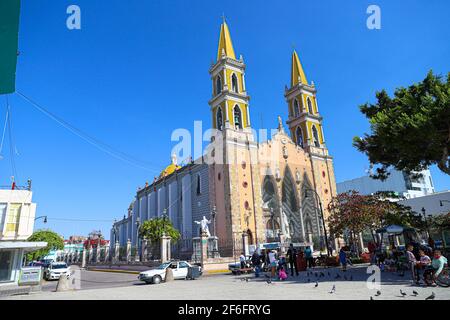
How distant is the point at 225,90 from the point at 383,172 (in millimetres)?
23208

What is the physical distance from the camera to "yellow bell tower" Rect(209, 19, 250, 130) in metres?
38.2

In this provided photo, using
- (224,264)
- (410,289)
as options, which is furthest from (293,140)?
(410,289)

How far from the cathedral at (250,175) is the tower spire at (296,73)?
155mm

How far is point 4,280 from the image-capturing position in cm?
1889

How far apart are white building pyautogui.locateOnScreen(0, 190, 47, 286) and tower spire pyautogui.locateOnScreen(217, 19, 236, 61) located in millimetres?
28757

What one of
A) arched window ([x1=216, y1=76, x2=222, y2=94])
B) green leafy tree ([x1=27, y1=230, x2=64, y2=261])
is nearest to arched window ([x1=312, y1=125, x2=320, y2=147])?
arched window ([x1=216, y1=76, x2=222, y2=94])

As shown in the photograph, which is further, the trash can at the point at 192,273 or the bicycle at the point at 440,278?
the trash can at the point at 192,273

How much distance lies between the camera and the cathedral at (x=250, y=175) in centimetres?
3500

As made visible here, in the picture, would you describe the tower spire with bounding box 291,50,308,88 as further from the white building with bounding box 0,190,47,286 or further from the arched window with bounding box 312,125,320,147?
the white building with bounding box 0,190,47,286

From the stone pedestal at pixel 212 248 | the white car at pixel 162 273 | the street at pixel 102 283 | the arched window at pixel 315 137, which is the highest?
the arched window at pixel 315 137

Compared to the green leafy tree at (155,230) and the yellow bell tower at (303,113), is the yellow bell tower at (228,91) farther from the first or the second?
the green leafy tree at (155,230)

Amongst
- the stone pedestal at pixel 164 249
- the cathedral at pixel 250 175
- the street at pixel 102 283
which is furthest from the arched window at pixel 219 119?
the street at pixel 102 283

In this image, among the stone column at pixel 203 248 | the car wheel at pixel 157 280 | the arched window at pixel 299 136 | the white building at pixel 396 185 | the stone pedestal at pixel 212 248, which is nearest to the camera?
the car wheel at pixel 157 280
